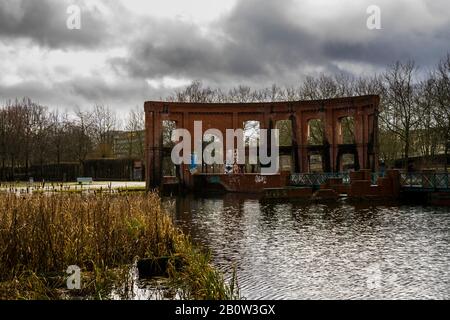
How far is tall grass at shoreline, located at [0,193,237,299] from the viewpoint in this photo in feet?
22.8

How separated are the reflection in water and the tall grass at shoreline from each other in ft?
3.23

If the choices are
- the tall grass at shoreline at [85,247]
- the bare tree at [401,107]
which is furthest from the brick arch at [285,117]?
the tall grass at shoreline at [85,247]

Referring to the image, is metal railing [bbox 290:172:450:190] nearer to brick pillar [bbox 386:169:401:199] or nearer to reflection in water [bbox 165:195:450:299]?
brick pillar [bbox 386:169:401:199]

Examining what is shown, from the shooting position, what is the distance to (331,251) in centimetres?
1072

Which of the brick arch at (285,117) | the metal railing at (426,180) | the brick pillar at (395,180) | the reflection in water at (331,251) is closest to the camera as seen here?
the reflection in water at (331,251)

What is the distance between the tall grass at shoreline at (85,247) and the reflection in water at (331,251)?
984 millimetres

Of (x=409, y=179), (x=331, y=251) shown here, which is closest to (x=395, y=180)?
(x=409, y=179)

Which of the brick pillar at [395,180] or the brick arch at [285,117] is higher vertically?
the brick arch at [285,117]

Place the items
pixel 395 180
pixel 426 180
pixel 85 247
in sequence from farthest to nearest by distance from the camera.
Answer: pixel 395 180, pixel 426 180, pixel 85 247

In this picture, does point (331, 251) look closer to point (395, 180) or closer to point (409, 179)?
point (395, 180)

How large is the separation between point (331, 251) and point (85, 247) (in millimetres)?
5474

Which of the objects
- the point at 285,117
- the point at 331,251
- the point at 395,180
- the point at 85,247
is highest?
the point at 285,117

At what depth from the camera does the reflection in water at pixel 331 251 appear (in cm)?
759

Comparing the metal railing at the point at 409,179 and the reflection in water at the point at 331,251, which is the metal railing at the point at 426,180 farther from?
the reflection in water at the point at 331,251
